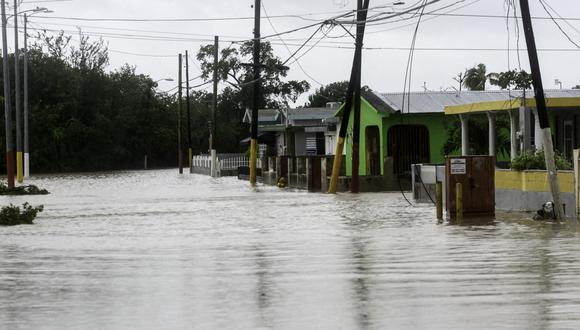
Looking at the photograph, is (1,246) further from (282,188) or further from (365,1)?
(282,188)

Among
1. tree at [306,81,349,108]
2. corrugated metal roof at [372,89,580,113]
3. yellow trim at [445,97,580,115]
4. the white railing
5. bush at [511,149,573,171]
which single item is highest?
tree at [306,81,349,108]

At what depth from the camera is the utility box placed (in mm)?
26797

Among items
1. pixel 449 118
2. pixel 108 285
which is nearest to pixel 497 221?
pixel 108 285

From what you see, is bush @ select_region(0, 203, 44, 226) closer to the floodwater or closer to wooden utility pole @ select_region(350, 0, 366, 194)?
the floodwater

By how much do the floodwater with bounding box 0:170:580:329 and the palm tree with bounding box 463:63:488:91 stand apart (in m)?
71.8

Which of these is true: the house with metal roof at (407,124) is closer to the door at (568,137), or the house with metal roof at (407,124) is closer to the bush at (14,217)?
the door at (568,137)

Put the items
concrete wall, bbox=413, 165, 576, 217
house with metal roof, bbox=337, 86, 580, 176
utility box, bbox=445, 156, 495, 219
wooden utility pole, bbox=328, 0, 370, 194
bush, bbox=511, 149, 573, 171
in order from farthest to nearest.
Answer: house with metal roof, bbox=337, 86, 580, 176
wooden utility pole, bbox=328, 0, 370, 194
bush, bbox=511, 149, 573, 171
utility box, bbox=445, 156, 495, 219
concrete wall, bbox=413, 165, 576, 217

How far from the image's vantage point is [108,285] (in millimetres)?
14125

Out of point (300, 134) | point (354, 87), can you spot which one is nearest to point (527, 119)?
point (354, 87)

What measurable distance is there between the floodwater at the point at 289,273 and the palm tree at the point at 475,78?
7178 cm

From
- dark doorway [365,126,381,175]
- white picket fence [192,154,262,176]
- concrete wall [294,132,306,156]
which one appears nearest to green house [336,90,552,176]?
dark doorway [365,126,381,175]

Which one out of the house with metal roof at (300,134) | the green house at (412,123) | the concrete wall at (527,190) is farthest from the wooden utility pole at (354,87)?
the house with metal roof at (300,134)

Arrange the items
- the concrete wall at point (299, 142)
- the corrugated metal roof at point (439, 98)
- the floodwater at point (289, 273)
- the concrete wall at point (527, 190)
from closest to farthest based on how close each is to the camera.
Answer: the floodwater at point (289, 273) < the concrete wall at point (527, 190) < the corrugated metal roof at point (439, 98) < the concrete wall at point (299, 142)

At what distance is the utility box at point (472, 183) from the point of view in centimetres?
2680
